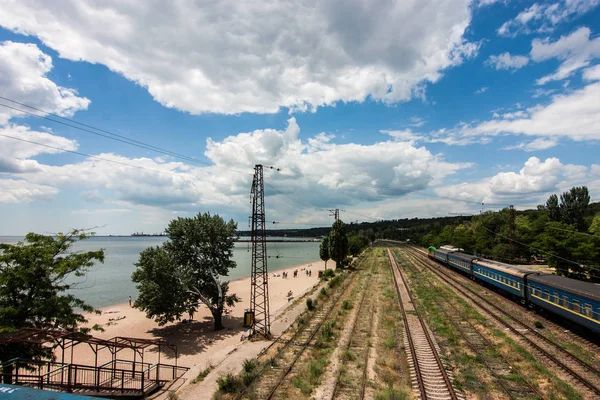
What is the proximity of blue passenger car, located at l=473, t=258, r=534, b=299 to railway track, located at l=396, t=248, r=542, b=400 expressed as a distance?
264 inches

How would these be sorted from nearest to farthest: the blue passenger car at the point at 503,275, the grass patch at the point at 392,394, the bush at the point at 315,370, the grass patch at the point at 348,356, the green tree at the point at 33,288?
the grass patch at the point at 392,394, the bush at the point at 315,370, the green tree at the point at 33,288, the grass patch at the point at 348,356, the blue passenger car at the point at 503,275

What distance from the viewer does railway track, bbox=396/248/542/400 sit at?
1466 centimetres

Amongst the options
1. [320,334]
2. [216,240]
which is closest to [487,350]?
[320,334]

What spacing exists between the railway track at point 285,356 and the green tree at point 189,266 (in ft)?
36.6

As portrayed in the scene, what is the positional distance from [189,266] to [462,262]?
41.6 meters

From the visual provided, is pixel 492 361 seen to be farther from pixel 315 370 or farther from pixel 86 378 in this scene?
pixel 86 378

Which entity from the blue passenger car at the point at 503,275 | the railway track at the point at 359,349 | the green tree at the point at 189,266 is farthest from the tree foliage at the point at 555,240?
the green tree at the point at 189,266

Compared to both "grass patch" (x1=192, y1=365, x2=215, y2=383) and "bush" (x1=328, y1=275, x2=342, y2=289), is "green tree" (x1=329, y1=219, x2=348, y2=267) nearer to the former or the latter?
"bush" (x1=328, y1=275, x2=342, y2=289)

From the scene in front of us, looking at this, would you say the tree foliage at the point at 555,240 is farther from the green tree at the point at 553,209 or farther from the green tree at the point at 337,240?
the green tree at the point at 337,240

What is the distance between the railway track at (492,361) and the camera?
48.1 feet

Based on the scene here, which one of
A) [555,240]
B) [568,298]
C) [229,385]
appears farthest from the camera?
[555,240]

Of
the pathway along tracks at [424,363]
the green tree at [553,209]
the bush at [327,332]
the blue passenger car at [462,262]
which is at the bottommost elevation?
the bush at [327,332]

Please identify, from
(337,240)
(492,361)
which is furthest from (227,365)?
(337,240)

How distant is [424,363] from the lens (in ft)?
60.1
